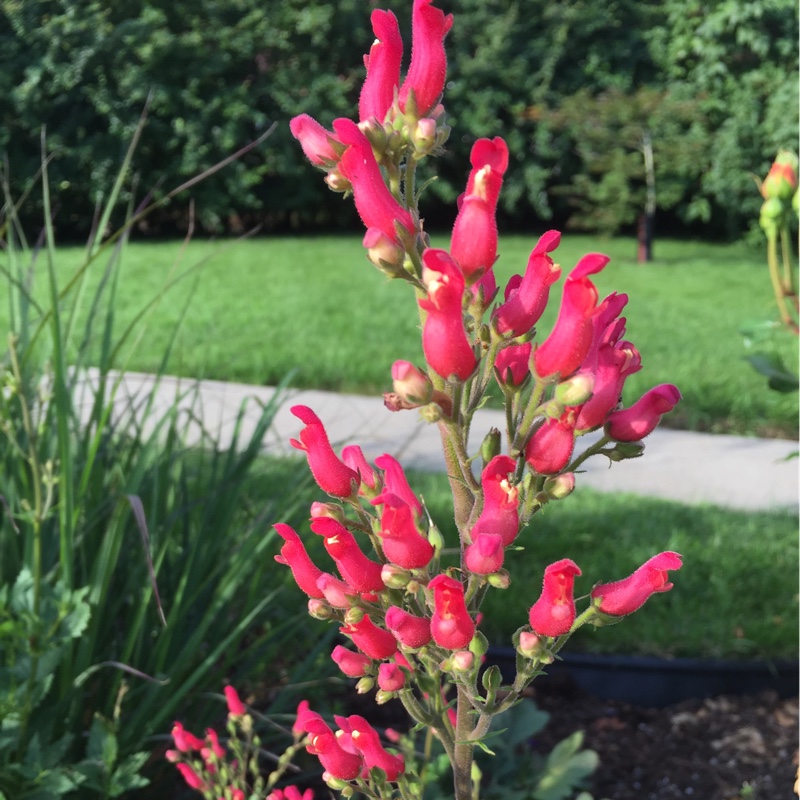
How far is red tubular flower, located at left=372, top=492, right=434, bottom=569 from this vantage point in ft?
2.62

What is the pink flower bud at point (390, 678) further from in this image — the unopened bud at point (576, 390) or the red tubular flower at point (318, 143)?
the red tubular flower at point (318, 143)

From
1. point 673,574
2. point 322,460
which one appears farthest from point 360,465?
point 673,574

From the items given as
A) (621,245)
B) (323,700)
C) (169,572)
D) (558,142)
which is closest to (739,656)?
(323,700)

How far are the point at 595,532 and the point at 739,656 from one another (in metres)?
0.75

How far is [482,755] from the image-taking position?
185 centimetres

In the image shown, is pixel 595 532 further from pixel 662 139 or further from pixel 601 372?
pixel 662 139

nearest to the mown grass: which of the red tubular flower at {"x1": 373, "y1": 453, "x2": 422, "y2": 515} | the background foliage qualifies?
the red tubular flower at {"x1": 373, "y1": 453, "x2": 422, "y2": 515}

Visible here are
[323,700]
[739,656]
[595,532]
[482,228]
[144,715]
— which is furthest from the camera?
[595,532]

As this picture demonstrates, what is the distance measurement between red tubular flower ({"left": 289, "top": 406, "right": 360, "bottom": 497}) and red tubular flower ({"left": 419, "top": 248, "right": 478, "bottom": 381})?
17 centimetres

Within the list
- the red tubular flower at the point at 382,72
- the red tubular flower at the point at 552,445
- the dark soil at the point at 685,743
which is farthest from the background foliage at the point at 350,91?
the red tubular flower at the point at 552,445

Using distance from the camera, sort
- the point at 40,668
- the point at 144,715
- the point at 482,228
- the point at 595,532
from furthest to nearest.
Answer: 1. the point at 595,532
2. the point at 144,715
3. the point at 40,668
4. the point at 482,228

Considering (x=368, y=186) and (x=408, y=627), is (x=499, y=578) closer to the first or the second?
(x=408, y=627)

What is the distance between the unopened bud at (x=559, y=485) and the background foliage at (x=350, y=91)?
10.3 metres

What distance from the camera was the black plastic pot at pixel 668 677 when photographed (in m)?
2.21
